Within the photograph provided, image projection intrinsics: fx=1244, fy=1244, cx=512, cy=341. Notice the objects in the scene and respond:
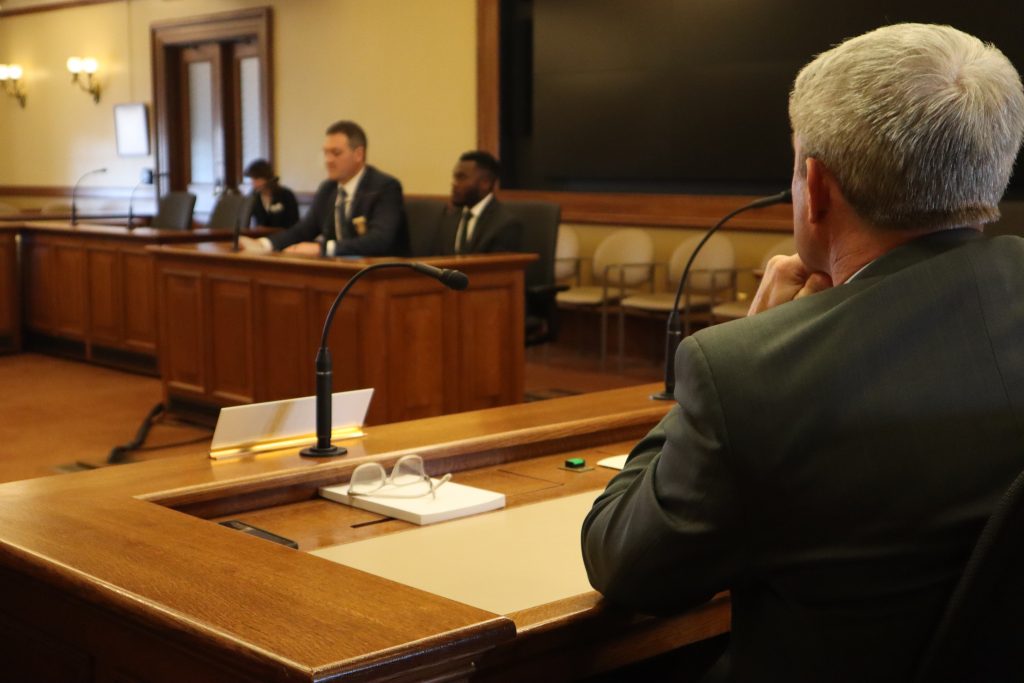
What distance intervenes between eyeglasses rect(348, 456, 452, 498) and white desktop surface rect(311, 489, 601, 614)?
0.14 m

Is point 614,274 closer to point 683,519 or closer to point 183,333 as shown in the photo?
point 183,333

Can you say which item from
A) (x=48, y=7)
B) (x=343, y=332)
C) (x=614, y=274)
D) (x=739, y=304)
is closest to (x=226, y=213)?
(x=614, y=274)

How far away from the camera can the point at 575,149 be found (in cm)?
904

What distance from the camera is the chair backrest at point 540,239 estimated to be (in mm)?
6340

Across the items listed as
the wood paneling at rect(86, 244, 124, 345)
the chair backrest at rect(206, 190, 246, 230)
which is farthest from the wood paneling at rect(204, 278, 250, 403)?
the chair backrest at rect(206, 190, 246, 230)

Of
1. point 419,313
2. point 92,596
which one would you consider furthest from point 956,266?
point 419,313

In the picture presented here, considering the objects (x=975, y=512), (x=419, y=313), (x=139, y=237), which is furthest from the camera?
(x=139, y=237)

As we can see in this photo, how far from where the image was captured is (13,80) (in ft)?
48.5

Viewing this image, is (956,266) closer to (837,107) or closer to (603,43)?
(837,107)

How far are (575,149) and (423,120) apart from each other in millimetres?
1655

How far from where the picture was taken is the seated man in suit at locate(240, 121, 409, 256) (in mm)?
6512

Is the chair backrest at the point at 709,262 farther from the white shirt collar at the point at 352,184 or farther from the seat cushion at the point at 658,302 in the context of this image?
the white shirt collar at the point at 352,184

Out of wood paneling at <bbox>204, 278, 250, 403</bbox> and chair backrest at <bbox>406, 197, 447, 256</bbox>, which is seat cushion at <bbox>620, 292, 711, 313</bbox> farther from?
wood paneling at <bbox>204, 278, 250, 403</bbox>

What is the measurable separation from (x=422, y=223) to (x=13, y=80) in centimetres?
946
